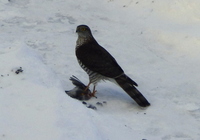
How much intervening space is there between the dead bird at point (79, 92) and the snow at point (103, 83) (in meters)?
0.16

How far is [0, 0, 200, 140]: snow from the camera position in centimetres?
568

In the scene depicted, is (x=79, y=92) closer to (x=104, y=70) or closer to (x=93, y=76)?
(x=93, y=76)

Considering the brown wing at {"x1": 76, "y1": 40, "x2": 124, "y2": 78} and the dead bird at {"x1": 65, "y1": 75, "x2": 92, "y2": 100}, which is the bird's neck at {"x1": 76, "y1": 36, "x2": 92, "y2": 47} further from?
the dead bird at {"x1": 65, "y1": 75, "x2": 92, "y2": 100}

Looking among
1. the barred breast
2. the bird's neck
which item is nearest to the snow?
the barred breast

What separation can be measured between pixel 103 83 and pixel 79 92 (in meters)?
0.81

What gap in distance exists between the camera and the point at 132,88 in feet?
23.7

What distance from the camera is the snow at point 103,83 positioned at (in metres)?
5.68

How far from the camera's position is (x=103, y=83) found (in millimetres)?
7969

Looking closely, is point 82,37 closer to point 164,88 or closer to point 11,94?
point 164,88

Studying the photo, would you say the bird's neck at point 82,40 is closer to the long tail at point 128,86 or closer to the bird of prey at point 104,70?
the bird of prey at point 104,70

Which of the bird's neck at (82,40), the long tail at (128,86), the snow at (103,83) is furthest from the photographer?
the bird's neck at (82,40)

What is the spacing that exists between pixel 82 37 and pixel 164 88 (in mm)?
1351

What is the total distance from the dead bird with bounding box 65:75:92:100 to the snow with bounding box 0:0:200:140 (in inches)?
6.4

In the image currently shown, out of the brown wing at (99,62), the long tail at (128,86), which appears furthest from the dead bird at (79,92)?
the long tail at (128,86)
